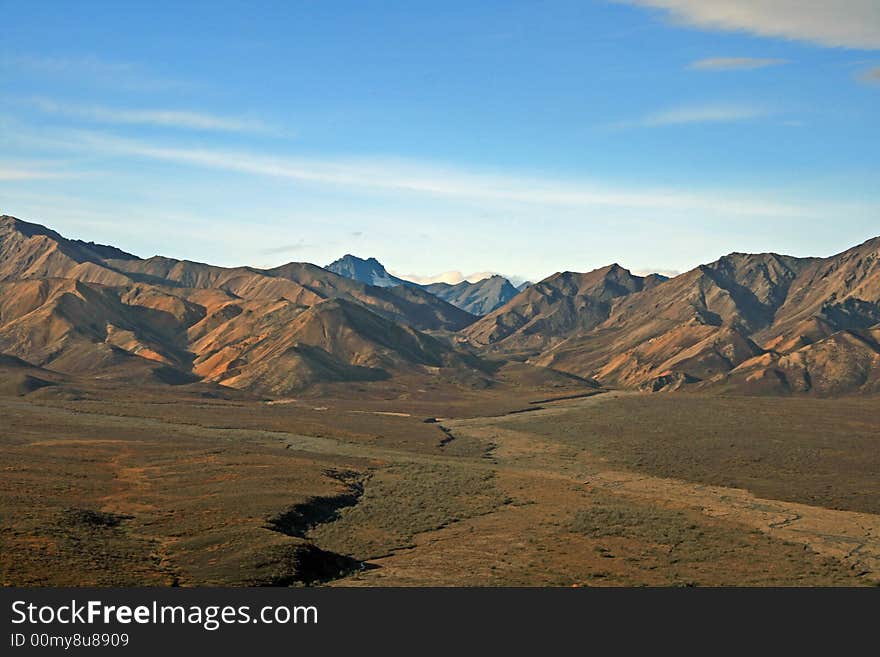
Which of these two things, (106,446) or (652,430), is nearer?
(106,446)

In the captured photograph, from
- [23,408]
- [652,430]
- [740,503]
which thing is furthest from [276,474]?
[23,408]

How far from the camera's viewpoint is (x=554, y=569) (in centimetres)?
5609

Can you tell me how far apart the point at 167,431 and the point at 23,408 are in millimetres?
38222

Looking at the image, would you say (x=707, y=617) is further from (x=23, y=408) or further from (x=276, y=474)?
(x=23, y=408)

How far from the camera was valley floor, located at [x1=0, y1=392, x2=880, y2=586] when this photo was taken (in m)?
54.8

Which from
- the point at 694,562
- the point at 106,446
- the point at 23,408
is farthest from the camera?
the point at 23,408

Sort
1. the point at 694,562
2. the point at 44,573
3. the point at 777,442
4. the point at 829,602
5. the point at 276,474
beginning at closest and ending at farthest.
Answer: the point at 829,602, the point at 44,573, the point at 694,562, the point at 276,474, the point at 777,442

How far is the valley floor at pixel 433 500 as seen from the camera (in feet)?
180

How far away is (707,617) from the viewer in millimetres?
38938

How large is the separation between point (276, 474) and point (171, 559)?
36256 millimetres

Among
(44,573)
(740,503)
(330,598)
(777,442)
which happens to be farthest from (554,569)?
(777,442)

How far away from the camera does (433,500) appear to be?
266 feet

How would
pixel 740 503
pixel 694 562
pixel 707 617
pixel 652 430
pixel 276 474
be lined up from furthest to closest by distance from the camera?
pixel 652 430 < pixel 276 474 < pixel 740 503 < pixel 694 562 < pixel 707 617

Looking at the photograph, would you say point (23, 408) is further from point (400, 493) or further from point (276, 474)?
point (400, 493)
